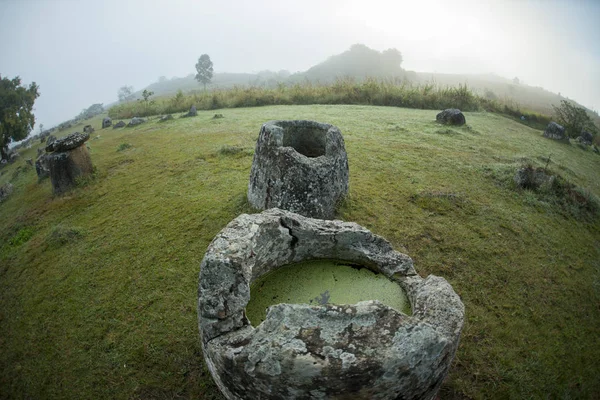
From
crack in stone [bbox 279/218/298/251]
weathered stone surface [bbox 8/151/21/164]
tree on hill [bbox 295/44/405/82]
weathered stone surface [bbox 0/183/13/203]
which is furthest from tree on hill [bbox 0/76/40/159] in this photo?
tree on hill [bbox 295/44/405/82]

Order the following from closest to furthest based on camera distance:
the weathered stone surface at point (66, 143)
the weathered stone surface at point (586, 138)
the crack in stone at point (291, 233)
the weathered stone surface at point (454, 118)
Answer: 1. the crack in stone at point (291, 233)
2. the weathered stone surface at point (66, 143)
3. the weathered stone surface at point (454, 118)
4. the weathered stone surface at point (586, 138)

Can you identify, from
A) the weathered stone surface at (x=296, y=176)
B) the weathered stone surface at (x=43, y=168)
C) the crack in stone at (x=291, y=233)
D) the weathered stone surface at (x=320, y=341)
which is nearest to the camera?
the weathered stone surface at (x=320, y=341)

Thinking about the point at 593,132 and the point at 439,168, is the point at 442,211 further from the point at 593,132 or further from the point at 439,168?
the point at 593,132

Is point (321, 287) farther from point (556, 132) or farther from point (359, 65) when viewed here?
point (359, 65)

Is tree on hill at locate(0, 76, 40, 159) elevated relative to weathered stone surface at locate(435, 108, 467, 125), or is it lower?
elevated

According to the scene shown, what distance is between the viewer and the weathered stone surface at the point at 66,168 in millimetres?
8258

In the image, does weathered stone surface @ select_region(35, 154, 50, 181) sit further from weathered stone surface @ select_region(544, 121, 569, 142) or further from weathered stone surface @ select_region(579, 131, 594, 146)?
weathered stone surface @ select_region(579, 131, 594, 146)

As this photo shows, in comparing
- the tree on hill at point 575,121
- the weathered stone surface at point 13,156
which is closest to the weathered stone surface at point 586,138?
the tree on hill at point 575,121

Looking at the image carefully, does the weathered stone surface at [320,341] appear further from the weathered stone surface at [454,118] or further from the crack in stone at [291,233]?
the weathered stone surface at [454,118]

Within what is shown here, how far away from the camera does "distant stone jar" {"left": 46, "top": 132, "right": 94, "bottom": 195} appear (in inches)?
324

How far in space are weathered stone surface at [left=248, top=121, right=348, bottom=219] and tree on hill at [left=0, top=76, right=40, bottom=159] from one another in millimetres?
17846

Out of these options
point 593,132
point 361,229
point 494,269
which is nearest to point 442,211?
point 494,269

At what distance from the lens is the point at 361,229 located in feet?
11.6

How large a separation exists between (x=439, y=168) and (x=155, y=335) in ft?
23.9
